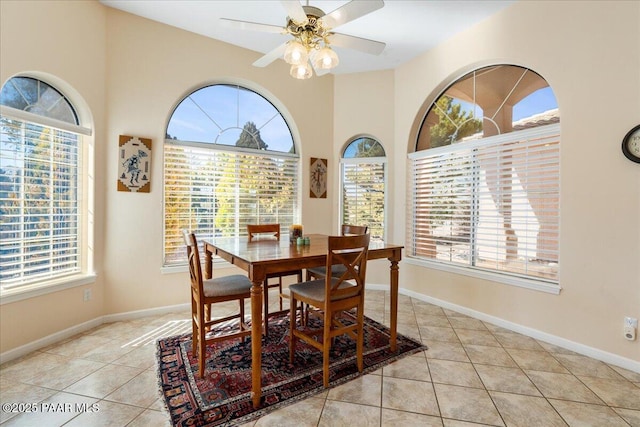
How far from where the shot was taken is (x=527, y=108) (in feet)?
9.74

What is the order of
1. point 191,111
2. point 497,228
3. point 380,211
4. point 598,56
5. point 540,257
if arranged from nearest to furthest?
point 598,56 → point 540,257 → point 497,228 → point 191,111 → point 380,211

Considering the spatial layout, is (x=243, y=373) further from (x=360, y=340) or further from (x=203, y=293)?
(x=360, y=340)

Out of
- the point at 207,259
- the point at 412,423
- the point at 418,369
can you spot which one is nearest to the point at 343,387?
the point at 412,423

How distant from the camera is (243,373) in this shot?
215 cm

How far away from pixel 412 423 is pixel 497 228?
92.3 inches

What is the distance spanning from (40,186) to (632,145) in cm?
498

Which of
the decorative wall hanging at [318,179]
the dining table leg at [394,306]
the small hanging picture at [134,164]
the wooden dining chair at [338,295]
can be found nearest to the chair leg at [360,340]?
the wooden dining chair at [338,295]

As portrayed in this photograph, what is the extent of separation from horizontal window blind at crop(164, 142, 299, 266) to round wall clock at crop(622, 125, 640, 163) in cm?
346

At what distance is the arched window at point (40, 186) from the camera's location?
236cm

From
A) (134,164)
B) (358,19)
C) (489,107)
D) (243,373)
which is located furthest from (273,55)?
(243,373)

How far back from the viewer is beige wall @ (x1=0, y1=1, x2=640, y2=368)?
7.60ft

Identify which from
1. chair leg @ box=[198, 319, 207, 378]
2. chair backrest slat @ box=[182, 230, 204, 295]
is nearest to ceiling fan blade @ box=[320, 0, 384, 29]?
chair backrest slat @ box=[182, 230, 204, 295]

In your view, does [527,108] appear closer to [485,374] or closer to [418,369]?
[485,374]

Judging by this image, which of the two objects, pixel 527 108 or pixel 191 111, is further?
pixel 191 111
